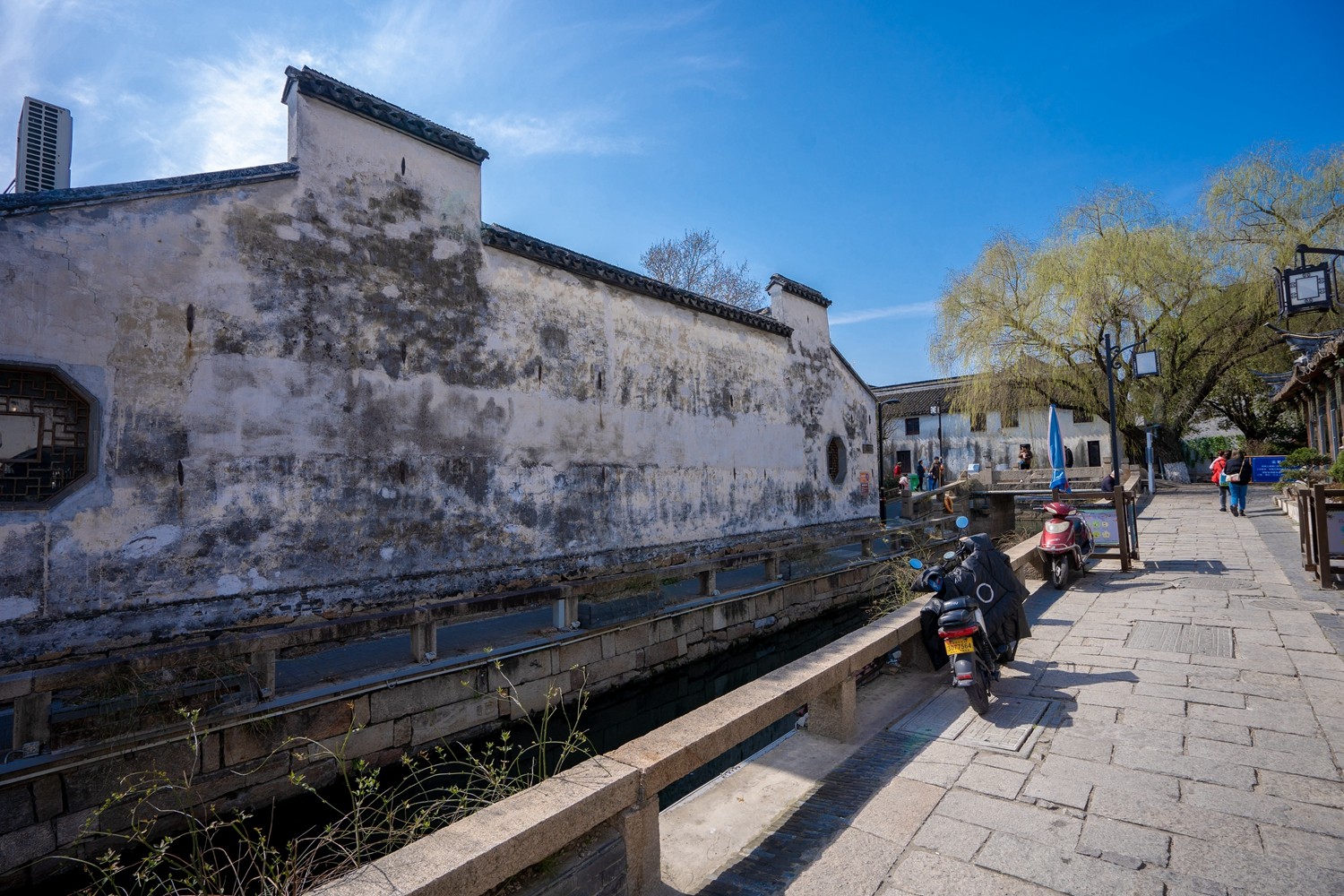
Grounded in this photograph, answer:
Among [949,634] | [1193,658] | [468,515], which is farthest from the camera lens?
[468,515]

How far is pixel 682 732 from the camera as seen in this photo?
280 cm

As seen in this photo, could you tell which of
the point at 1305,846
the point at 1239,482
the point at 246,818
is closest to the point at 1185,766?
the point at 1305,846

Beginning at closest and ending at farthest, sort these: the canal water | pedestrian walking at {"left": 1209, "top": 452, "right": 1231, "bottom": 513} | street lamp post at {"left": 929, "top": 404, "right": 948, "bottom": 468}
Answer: the canal water → pedestrian walking at {"left": 1209, "top": 452, "right": 1231, "bottom": 513} → street lamp post at {"left": 929, "top": 404, "right": 948, "bottom": 468}

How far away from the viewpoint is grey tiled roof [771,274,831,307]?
49.5 ft

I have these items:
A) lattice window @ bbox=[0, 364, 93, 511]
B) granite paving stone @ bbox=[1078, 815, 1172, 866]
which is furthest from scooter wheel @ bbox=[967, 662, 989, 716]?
lattice window @ bbox=[0, 364, 93, 511]

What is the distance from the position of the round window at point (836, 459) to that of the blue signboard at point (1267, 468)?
14120 millimetres

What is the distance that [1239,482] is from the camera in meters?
13.5

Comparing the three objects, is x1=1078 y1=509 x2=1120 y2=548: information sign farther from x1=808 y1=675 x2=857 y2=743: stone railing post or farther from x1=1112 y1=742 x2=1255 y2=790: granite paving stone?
x1=808 y1=675 x2=857 y2=743: stone railing post

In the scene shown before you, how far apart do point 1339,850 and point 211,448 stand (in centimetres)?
832

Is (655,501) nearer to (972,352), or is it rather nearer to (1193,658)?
(1193,658)

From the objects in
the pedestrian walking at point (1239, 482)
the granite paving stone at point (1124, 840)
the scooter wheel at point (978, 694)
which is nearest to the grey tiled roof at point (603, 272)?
the scooter wheel at point (978, 694)

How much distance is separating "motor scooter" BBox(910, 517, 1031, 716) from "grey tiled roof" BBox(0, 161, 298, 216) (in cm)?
754

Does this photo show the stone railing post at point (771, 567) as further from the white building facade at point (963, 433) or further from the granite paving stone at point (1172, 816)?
the white building facade at point (963, 433)

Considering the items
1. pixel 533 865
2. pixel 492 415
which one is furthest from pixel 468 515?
pixel 533 865
